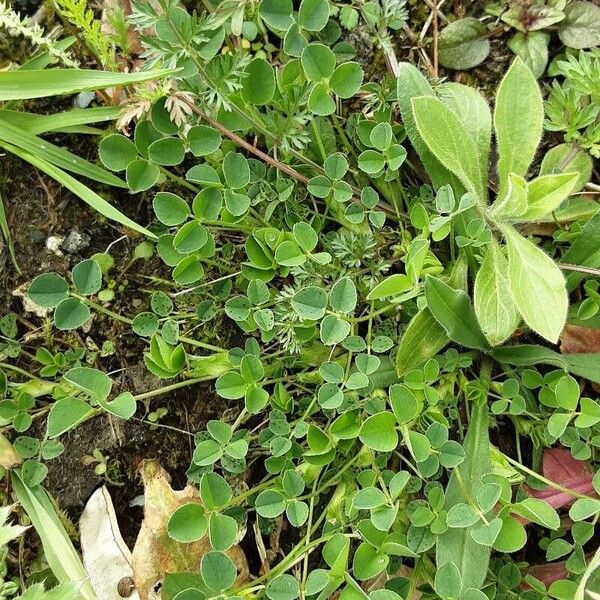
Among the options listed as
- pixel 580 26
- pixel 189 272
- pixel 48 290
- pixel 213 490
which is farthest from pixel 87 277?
pixel 580 26

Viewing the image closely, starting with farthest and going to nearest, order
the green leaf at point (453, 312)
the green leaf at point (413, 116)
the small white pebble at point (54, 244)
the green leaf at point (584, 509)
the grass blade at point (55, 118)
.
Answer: the small white pebble at point (54, 244), the grass blade at point (55, 118), the green leaf at point (413, 116), the green leaf at point (453, 312), the green leaf at point (584, 509)

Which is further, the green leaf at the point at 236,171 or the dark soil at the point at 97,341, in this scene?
the dark soil at the point at 97,341

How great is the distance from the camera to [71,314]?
169 cm

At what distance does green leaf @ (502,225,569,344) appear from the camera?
149cm

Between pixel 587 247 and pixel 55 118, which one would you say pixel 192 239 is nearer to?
pixel 55 118

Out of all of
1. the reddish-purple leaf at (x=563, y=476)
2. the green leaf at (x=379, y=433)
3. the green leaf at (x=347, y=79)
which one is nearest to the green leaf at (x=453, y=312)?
the green leaf at (x=379, y=433)

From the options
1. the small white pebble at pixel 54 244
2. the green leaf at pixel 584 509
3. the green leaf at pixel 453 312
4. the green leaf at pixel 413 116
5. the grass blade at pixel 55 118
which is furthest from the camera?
the small white pebble at pixel 54 244

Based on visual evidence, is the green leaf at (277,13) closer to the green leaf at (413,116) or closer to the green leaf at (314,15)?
the green leaf at (314,15)

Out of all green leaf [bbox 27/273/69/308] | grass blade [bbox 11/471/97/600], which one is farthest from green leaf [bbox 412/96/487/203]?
grass blade [bbox 11/471/97/600]

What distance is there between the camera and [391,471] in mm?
1707

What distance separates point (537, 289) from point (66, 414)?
1.05 meters

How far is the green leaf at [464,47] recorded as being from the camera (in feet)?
6.43

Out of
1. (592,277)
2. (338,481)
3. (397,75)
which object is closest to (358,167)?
(397,75)

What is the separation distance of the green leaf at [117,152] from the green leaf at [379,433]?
0.82 meters
